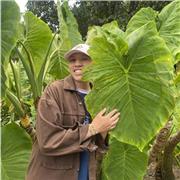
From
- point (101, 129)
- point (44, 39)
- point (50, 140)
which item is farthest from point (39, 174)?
point (44, 39)

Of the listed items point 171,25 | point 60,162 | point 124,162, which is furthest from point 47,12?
point 60,162

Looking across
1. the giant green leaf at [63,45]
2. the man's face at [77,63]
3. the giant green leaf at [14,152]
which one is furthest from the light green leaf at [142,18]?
the man's face at [77,63]

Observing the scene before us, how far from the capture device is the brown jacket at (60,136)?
1854 mm

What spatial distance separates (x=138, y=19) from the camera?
321cm

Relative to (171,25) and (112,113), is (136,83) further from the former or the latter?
(171,25)

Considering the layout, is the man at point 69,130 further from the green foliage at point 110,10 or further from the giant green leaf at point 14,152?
the green foliage at point 110,10

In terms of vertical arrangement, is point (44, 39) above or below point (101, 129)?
above

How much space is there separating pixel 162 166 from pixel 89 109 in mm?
1773

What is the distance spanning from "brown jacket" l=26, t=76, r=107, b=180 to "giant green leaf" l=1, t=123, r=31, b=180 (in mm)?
610

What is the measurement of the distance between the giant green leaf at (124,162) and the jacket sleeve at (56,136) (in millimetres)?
638

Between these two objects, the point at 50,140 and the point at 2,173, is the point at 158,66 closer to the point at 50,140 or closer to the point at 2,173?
the point at 50,140

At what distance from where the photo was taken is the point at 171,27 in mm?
2959

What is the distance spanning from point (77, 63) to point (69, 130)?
0.31 metres

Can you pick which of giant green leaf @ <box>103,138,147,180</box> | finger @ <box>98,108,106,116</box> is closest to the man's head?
finger @ <box>98,108,106,116</box>
